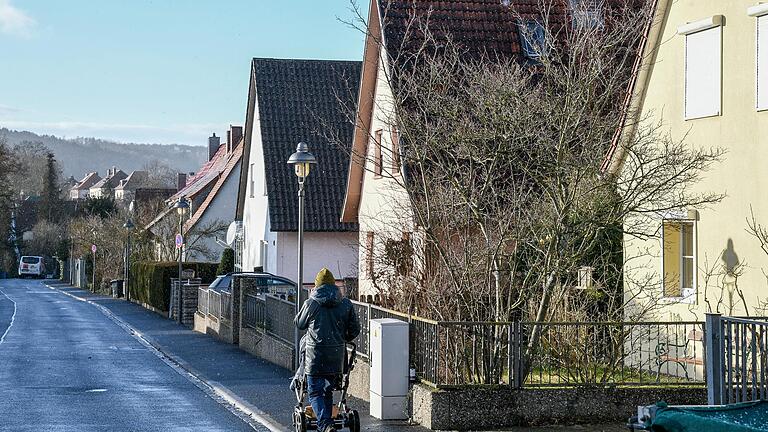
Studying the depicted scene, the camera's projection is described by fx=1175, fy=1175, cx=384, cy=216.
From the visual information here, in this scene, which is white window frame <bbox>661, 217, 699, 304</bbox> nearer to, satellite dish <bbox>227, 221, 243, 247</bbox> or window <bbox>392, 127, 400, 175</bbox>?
window <bbox>392, 127, 400, 175</bbox>

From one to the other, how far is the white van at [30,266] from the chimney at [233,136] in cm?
5743

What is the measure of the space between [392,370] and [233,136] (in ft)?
162

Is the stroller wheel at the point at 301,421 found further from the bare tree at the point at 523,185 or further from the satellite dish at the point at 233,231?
the satellite dish at the point at 233,231

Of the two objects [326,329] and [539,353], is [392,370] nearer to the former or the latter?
[539,353]

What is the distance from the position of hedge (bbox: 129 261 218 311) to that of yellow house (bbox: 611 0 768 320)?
1079 inches

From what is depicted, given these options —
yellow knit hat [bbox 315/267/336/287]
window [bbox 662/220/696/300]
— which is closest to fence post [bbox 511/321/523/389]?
yellow knit hat [bbox 315/267/336/287]

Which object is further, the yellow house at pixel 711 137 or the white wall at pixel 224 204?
the white wall at pixel 224 204

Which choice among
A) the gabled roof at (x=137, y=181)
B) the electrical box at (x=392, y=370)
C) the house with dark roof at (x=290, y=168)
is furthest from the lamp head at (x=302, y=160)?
the gabled roof at (x=137, y=181)

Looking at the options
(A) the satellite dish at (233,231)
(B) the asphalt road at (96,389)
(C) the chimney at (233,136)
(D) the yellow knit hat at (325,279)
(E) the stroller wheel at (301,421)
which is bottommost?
(B) the asphalt road at (96,389)

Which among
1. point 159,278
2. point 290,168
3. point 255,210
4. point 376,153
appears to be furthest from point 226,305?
point 159,278

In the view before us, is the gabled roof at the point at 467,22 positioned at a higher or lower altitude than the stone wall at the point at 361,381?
higher

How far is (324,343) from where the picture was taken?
39.8 feet

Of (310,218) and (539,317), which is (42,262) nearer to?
(310,218)

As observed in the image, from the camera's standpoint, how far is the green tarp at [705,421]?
616cm
